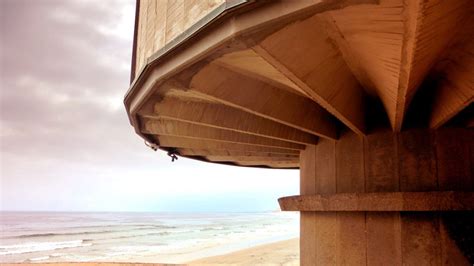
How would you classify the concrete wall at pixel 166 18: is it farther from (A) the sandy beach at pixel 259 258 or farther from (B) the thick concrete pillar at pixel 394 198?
(A) the sandy beach at pixel 259 258

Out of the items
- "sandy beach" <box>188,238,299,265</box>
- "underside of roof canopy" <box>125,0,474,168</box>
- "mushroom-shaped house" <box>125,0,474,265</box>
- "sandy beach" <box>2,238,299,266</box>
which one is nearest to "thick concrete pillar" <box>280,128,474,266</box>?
"mushroom-shaped house" <box>125,0,474,265</box>

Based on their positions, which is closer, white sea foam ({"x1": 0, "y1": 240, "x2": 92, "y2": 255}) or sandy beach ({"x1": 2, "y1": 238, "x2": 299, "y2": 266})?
sandy beach ({"x1": 2, "y1": 238, "x2": 299, "y2": 266})

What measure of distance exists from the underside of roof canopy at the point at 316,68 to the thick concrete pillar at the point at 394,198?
0.28 meters

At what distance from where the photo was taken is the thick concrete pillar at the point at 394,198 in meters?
5.11

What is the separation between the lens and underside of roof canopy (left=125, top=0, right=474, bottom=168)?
3.34 meters

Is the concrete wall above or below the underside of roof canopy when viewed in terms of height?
above

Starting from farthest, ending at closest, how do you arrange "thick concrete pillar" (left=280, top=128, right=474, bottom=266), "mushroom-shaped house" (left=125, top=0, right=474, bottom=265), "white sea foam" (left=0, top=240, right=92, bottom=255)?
"white sea foam" (left=0, top=240, right=92, bottom=255) → "thick concrete pillar" (left=280, top=128, right=474, bottom=266) → "mushroom-shaped house" (left=125, top=0, right=474, bottom=265)

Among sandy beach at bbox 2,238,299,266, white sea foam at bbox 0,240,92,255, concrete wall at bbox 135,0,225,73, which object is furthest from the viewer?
white sea foam at bbox 0,240,92,255

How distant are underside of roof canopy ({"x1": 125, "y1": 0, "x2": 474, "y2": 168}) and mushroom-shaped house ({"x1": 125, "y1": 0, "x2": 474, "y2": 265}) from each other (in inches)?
0.6

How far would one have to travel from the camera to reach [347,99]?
533 cm

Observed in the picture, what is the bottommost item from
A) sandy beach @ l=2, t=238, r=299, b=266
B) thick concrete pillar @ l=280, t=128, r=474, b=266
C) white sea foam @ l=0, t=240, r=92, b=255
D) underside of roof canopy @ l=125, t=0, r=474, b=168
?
white sea foam @ l=0, t=240, r=92, b=255

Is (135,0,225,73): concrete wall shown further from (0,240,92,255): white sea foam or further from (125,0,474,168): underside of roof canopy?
(0,240,92,255): white sea foam

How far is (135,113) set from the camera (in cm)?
669

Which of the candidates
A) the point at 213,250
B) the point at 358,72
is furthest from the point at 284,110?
the point at 213,250
